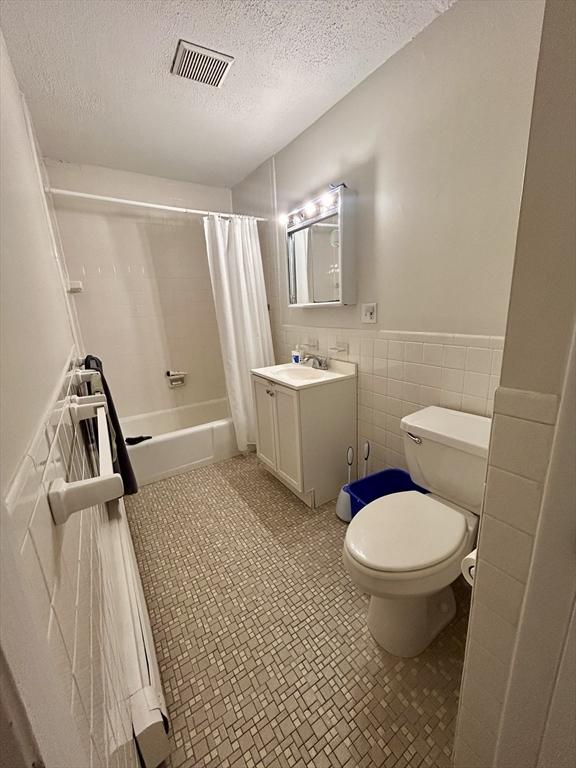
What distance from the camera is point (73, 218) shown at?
2.35m

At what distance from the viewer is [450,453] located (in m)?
1.20

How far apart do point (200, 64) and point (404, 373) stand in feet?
5.70

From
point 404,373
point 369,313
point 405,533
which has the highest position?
point 369,313

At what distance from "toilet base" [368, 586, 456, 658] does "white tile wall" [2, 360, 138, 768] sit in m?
0.85

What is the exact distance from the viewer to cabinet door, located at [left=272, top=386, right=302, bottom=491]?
5.88 ft

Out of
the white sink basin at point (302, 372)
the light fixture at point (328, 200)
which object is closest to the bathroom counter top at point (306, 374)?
the white sink basin at point (302, 372)

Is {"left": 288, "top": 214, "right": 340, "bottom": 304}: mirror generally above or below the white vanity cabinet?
above

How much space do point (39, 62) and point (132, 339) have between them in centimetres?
171

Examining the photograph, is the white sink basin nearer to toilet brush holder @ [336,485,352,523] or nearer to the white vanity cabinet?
the white vanity cabinet

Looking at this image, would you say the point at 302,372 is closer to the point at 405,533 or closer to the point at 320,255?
the point at 320,255

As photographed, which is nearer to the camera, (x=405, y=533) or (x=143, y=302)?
(x=405, y=533)

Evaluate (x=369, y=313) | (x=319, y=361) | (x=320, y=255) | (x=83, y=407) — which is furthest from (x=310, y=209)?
(x=83, y=407)

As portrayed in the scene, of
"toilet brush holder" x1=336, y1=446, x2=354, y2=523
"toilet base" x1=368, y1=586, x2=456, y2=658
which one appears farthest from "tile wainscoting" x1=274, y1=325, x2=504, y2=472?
"toilet base" x1=368, y1=586, x2=456, y2=658

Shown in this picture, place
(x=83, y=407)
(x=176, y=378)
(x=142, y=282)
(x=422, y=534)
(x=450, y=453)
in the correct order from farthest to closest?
(x=176, y=378), (x=142, y=282), (x=450, y=453), (x=422, y=534), (x=83, y=407)
